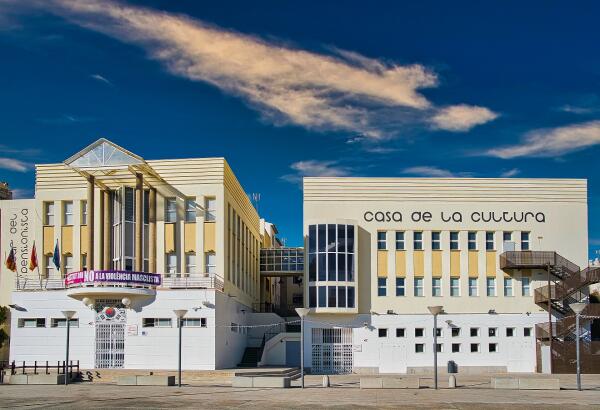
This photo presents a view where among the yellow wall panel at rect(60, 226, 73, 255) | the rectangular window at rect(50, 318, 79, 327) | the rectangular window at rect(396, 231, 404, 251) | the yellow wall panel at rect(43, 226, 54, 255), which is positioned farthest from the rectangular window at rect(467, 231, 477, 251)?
the yellow wall panel at rect(43, 226, 54, 255)

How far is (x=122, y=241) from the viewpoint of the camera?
5184 cm

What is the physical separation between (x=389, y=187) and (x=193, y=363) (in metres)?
19.4

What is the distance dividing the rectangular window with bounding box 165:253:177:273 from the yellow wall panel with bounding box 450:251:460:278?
1958 cm

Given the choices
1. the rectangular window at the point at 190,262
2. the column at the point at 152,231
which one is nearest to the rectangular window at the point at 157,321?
the column at the point at 152,231

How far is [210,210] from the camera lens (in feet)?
171

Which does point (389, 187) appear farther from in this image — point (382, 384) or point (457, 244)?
point (382, 384)

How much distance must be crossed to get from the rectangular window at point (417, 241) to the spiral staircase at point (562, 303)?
5739 mm

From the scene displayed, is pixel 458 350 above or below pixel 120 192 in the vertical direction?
below

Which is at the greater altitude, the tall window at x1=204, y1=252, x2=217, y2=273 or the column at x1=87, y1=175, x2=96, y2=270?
the column at x1=87, y1=175, x2=96, y2=270

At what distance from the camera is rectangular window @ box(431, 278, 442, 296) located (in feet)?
185

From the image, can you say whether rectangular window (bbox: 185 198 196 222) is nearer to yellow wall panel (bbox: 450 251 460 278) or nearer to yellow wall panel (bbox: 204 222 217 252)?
yellow wall panel (bbox: 204 222 217 252)

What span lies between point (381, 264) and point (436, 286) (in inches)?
166

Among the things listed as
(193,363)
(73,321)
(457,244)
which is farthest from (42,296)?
(457,244)

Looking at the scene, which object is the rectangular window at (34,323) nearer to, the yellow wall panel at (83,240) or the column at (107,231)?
the column at (107,231)
